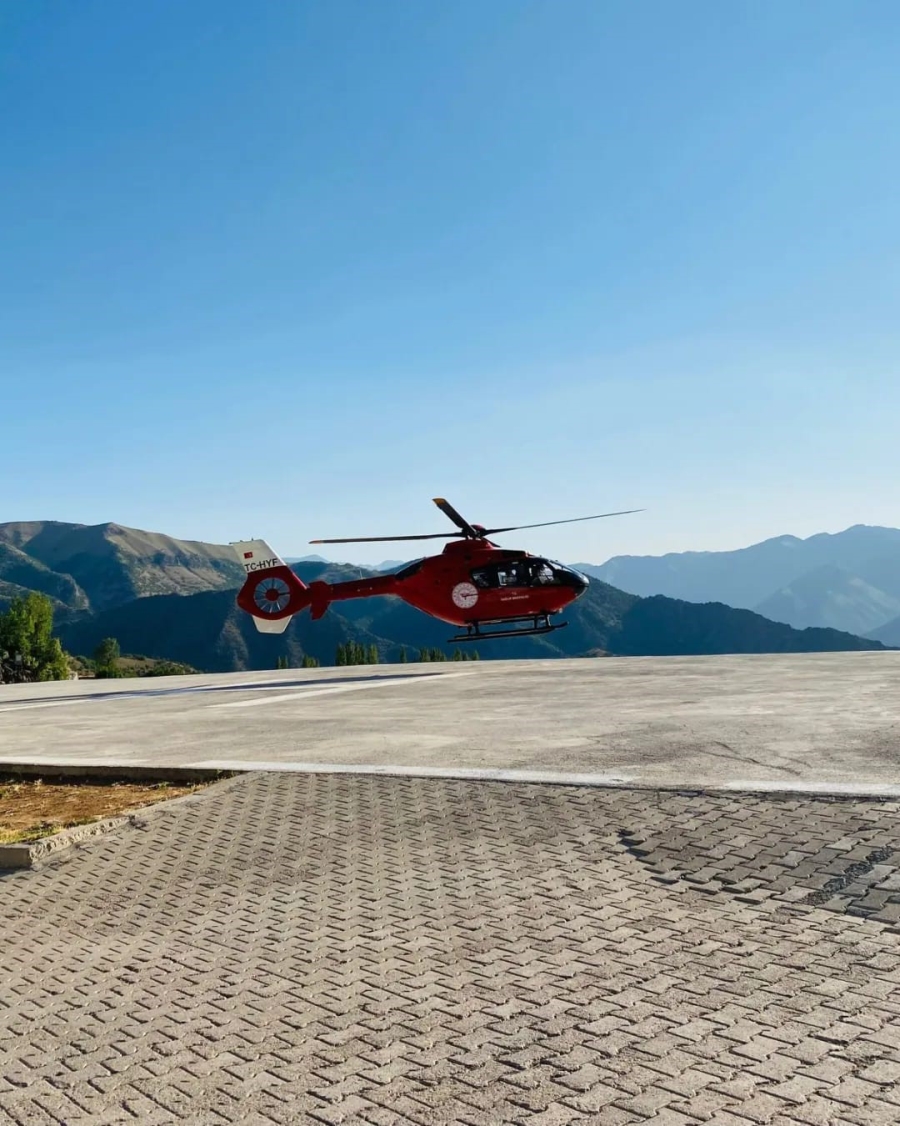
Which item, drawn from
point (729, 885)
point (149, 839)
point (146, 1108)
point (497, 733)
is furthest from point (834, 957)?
point (497, 733)

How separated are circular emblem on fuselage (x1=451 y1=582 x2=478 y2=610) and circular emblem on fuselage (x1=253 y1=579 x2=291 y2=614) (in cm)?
608

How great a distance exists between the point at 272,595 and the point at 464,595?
685 cm

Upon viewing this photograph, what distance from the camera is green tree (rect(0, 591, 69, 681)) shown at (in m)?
95.0

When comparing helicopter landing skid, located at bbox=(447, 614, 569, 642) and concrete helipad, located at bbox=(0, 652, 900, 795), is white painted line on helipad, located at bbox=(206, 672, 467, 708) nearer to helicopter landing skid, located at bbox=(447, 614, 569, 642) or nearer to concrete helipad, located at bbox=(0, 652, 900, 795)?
concrete helipad, located at bbox=(0, 652, 900, 795)

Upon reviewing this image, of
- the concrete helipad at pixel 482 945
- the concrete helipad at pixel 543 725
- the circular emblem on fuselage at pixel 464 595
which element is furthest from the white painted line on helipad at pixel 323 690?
the concrete helipad at pixel 482 945

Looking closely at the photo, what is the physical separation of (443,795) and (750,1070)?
17.8 ft

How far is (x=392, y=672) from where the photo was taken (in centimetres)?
2816

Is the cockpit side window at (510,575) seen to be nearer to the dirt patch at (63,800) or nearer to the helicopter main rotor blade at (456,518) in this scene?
the helicopter main rotor blade at (456,518)

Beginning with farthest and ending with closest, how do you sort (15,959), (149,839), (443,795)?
(443,795), (149,839), (15,959)

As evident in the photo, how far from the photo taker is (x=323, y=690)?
22.3 m

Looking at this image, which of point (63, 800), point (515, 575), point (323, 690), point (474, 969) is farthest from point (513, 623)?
point (474, 969)

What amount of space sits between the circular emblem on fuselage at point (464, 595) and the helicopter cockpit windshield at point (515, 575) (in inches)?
9.1

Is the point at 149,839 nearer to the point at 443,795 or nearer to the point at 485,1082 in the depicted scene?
the point at 443,795

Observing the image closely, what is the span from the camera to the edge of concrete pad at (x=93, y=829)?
7.87 meters
